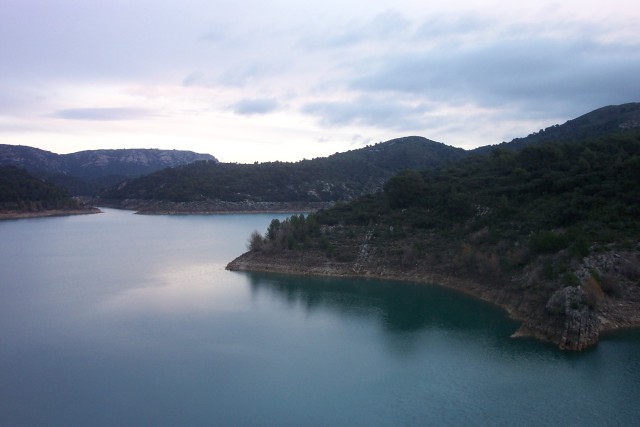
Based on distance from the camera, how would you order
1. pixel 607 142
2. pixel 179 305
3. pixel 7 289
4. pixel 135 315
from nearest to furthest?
pixel 135 315, pixel 179 305, pixel 7 289, pixel 607 142

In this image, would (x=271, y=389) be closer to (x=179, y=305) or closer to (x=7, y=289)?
(x=179, y=305)

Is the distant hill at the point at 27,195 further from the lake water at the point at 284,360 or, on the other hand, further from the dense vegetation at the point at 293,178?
the lake water at the point at 284,360

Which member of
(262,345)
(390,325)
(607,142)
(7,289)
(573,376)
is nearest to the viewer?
(573,376)

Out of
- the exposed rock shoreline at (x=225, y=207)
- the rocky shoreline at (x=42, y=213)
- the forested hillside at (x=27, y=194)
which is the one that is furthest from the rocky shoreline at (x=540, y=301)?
the forested hillside at (x=27, y=194)

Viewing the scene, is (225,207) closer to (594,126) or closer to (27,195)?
(27,195)

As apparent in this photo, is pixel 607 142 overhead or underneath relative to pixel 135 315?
overhead

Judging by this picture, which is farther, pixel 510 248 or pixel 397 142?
pixel 397 142

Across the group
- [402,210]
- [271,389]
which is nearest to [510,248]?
[402,210]

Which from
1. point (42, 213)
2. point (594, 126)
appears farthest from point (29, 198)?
point (594, 126)
